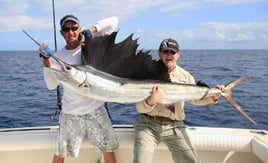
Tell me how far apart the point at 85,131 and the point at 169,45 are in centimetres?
90

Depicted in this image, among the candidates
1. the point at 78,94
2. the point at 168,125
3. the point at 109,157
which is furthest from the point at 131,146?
the point at 78,94

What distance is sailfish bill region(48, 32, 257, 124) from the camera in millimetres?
2191

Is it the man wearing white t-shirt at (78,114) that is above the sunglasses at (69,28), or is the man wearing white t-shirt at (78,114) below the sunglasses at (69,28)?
below

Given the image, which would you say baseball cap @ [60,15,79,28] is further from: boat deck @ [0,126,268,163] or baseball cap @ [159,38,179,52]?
boat deck @ [0,126,268,163]

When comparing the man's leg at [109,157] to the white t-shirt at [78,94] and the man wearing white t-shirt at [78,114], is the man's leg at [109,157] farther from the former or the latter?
the white t-shirt at [78,94]

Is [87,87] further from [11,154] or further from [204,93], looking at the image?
[11,154]

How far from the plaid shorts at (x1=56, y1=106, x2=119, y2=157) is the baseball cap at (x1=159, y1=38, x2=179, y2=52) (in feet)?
2.09

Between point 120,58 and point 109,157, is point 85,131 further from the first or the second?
point 120,58

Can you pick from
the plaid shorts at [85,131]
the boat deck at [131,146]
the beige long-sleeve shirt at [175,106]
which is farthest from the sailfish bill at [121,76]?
the boat deck at [131,146]

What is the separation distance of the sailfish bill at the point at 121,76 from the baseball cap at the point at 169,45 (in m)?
0.26

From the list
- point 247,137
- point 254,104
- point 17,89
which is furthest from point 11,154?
point 17,89

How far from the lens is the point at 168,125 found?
2.71 metres

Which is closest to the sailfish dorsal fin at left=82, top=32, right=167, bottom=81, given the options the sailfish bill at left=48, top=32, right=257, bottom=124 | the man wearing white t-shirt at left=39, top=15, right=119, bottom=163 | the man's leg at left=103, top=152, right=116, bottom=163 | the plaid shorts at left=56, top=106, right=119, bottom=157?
the sailfish bill at left=48, top=32, right=257, bottom=124

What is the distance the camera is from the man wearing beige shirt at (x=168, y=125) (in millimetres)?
2584
